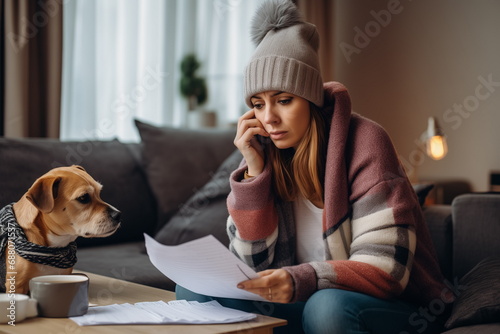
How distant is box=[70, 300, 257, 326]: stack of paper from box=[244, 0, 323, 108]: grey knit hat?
0.54m

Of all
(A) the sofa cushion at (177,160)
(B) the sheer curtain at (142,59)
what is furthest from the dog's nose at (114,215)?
(B) the sheer curtain at (142,59)

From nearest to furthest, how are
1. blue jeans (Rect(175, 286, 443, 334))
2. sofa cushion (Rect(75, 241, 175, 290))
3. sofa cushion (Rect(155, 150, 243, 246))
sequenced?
blue jeans (Rect(175, 286, 443, 334))
sofa cushion (Rect(75, 241, 175, 290))
sofa cushion (Rect(155, 150, 243, 246))

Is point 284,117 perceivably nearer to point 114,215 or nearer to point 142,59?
point 114,215

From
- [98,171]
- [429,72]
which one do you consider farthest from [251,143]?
[429,72]

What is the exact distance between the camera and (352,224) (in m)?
1.39

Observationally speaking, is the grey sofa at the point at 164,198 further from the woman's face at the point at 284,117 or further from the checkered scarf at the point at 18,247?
the checkered scarf at the point at 18,247

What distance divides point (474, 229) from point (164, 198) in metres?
1.20

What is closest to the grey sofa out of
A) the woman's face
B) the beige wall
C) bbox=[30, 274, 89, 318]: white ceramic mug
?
the woman's face

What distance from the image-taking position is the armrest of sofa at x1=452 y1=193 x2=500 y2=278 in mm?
1796

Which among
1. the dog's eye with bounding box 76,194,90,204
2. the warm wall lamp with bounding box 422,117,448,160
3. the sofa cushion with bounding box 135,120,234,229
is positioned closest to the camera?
the dog's eye with bounding box 76,194,90,204

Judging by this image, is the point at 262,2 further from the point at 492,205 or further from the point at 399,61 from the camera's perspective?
the point at 399,61

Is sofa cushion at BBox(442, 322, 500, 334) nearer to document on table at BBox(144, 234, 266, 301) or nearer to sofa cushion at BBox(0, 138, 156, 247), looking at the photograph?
document on table at BBox(144, 234, 266, 301)

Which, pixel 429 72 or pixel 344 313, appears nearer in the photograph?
pixel 344 313

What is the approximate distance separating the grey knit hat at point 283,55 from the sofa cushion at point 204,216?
2.65ft
